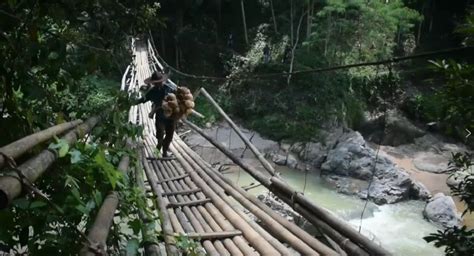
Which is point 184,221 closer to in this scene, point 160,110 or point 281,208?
point 160,110

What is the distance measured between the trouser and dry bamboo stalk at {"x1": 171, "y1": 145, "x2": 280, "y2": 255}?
2.31ft

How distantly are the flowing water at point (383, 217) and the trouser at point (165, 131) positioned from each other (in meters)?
2.29

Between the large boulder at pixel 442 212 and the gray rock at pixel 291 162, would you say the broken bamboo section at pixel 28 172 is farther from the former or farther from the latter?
the gray rock at pixel 291 162

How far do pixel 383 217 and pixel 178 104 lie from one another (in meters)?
4.01

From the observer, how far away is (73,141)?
115 centimetres

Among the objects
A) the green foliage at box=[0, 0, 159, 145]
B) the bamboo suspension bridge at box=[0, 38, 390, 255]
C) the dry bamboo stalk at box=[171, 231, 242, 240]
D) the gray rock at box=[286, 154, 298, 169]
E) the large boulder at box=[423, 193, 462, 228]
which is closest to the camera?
the bamboo suspension bridge at box=[0, 38, 390, 255]

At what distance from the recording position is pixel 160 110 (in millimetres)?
3668

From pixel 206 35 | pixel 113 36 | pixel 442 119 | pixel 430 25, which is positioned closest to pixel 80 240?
pixel 113 36

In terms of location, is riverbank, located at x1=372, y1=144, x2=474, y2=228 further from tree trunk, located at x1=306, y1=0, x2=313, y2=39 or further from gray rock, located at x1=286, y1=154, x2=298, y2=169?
tree trunk, located at x1=306, y1=0, x2=313, y2=39

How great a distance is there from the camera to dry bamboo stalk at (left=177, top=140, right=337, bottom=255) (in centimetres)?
183

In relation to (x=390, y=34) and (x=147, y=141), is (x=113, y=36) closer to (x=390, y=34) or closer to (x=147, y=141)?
(x=147, y=141)

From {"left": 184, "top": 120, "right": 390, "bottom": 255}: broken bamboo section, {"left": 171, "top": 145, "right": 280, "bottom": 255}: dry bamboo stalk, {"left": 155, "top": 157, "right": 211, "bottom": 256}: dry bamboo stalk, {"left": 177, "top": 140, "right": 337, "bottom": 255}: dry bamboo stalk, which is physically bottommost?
{"left": 155, "top": 157, "right": 211, "bottom": 256}: dry bamboo stalk

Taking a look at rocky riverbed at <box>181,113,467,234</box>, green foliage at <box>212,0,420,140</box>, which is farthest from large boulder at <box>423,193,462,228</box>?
green foliage at <box>212,0,420,140</box>

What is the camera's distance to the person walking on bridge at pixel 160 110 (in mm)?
3636
